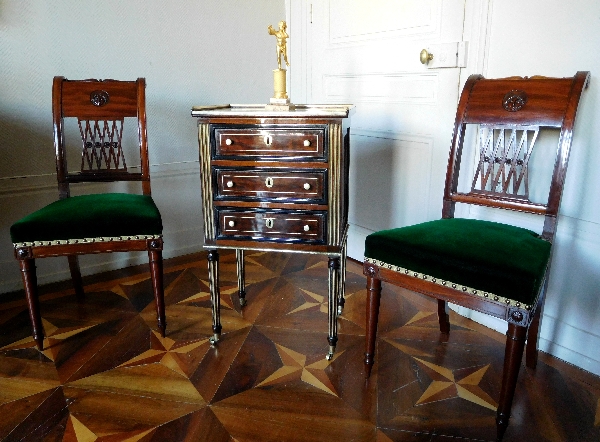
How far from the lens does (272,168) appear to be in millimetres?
1533

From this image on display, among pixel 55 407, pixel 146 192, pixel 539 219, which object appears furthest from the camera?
pixel 146 192

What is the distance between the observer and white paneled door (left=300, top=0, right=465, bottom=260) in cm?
197

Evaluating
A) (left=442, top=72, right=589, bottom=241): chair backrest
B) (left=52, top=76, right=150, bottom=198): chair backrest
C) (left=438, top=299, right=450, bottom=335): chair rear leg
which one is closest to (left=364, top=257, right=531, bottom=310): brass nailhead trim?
(left=442, top=72, right=589, bottom=241): chair backrest

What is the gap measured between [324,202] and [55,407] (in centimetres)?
105

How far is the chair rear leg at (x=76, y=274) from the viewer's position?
211 cm

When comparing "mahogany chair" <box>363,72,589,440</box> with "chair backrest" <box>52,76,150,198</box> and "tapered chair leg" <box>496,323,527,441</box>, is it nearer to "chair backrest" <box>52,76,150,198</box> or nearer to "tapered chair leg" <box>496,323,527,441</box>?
"tapered chair leg" <box>496,323,527,441</box>

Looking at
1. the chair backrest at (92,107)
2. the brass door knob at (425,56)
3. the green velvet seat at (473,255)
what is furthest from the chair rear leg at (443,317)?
the chair backrest at (92,107)

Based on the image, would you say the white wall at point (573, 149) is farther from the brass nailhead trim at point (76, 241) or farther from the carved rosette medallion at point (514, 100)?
the brass nailhead trim at point (76, 241)

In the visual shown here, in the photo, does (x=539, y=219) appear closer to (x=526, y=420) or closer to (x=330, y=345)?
(x=526, y=420)

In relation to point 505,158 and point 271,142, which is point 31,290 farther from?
point 505,158

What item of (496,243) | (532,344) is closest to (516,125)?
(496,243)

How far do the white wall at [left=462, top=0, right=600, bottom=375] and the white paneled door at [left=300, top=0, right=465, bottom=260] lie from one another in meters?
0.20

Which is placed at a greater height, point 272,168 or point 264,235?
point 272,168

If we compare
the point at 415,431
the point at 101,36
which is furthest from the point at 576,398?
the point at 101,36
